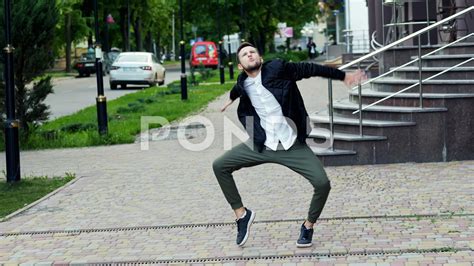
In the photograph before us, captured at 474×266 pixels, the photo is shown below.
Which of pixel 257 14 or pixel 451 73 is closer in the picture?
pixel 451 73

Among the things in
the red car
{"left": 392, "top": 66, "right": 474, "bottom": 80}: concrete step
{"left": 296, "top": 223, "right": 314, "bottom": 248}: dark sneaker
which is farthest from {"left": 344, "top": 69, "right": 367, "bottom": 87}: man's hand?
the red car

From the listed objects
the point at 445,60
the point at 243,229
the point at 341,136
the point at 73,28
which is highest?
the point at 73,28

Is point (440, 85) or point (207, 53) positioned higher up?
point (207, 53)

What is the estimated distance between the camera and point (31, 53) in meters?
16.0

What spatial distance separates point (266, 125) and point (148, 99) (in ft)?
62.7

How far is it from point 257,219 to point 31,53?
8017mm

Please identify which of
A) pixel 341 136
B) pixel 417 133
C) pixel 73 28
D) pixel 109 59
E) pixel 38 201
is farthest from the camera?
pixel 73 28

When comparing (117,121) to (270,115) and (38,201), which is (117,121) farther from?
(270,115)

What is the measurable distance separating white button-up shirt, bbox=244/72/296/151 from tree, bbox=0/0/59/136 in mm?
8286

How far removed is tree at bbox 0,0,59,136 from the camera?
15.5 m

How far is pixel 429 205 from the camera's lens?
928cm

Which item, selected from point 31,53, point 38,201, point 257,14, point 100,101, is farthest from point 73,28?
point 38,201

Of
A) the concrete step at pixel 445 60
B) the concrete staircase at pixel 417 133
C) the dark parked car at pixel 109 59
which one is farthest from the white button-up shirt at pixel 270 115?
the dark parked car at pixel 109 59

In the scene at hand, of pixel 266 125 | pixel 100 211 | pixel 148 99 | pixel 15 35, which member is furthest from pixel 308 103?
pixel 266 125
